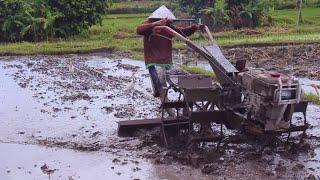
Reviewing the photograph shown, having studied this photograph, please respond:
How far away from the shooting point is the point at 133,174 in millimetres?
6793

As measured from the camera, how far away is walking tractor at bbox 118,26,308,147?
6660mm

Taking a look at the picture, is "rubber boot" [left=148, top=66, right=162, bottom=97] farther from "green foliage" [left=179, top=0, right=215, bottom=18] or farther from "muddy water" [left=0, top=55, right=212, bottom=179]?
"green foliage" [left=179, top=0, right=215, bottom=18]

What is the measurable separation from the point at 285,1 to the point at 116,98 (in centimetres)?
2726

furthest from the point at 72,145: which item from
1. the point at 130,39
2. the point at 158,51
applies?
the point at 130,39

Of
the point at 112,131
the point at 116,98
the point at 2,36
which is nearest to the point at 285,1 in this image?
the point at 2,36

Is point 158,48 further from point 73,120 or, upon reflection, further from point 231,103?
point 73,120

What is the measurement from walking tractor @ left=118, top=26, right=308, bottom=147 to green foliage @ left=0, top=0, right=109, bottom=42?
15166 mm

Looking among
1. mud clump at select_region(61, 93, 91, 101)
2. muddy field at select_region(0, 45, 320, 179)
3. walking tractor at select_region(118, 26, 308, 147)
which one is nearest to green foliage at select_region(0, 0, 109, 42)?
muddy field at select_region(0, 45, 320, 179)

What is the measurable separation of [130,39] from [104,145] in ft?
49.7

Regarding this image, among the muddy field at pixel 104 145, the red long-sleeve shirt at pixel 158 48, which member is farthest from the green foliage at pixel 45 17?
the red long-sleeve shirt at pixel 158 48

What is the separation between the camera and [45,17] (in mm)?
23109

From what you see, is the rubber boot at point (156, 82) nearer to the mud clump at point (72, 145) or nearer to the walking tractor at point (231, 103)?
the walking tractor at point (231, 103)

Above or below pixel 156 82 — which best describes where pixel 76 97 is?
below

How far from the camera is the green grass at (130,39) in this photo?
1986cm
